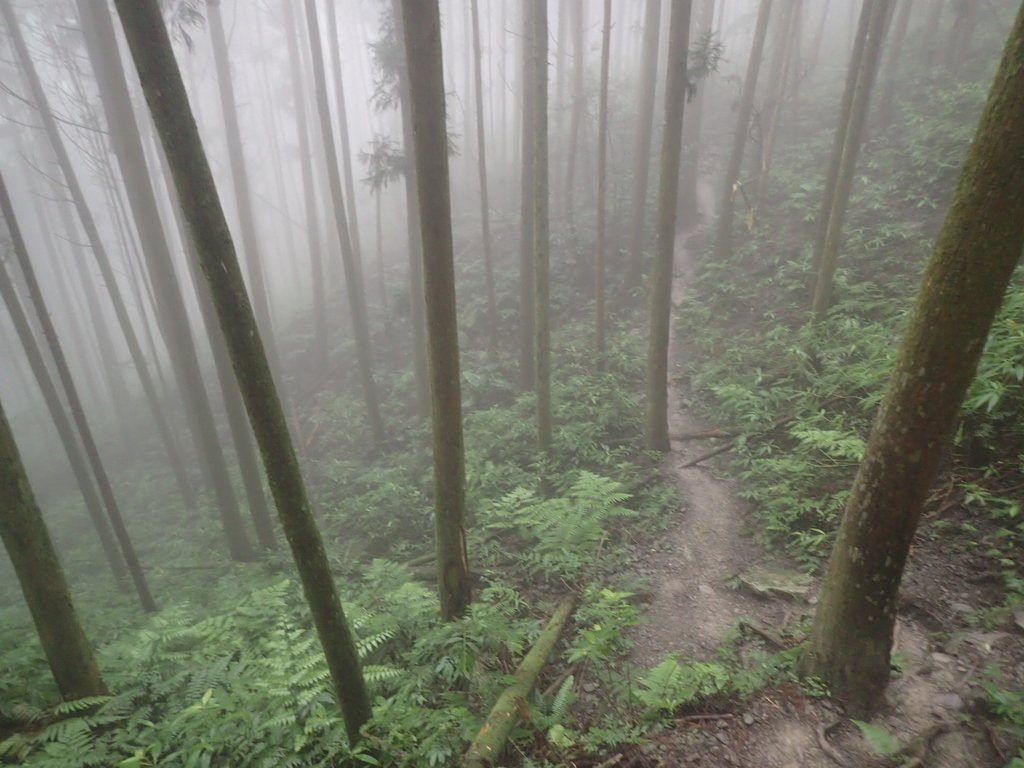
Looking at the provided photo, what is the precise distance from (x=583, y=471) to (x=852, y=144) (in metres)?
8.85

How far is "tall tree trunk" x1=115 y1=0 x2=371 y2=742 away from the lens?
296 cm

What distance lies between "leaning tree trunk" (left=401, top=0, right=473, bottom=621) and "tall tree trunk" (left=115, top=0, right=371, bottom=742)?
2138 millimetres

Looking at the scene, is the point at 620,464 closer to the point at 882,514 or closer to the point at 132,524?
the point at 882,514

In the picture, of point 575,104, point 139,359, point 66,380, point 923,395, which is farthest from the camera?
point 575,104

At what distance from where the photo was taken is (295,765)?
12.9 ft

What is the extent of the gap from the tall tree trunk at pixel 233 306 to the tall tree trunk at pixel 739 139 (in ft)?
53.6

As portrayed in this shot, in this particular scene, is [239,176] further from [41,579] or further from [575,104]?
[41,579]

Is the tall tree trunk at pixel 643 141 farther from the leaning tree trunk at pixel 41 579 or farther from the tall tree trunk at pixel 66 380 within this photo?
the leaning tree trunk at pixel 41 579

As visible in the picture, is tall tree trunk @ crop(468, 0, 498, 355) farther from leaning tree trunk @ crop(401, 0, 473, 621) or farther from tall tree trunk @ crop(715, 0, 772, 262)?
leaning tree trunk @ crop(401, 0, 473, 621)

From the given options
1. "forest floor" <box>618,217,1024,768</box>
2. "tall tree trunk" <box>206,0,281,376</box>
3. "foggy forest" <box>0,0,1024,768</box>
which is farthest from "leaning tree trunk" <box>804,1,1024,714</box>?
"tall tree trunk" <box>206,0,281,376</box>

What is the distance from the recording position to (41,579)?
4.69 m

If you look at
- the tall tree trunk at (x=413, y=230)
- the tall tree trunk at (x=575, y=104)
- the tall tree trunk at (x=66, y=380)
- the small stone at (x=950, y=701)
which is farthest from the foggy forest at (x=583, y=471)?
the tall tree trunk at (x=575, y=104)

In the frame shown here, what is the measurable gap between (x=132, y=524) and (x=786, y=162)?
87.3 ft

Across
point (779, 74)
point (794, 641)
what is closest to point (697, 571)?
point (794, 641)
